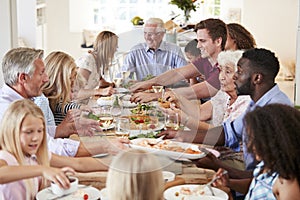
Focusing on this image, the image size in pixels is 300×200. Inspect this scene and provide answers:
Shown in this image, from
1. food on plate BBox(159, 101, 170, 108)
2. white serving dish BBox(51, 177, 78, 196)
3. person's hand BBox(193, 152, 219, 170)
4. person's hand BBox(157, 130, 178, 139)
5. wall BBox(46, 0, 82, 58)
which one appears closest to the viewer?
white serving dish BBox(51, 177, 78, 196)

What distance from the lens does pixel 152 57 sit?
4.26 metres

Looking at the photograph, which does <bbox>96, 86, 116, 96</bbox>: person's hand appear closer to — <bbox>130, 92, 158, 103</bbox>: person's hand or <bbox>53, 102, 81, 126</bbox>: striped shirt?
<bbox>130, 92, 158, 103</bbox>: person's hand

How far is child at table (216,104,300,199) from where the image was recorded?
1.75 metres

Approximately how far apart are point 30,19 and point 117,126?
11.4 feet

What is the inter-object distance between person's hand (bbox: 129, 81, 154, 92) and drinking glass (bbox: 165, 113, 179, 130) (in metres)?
0.50

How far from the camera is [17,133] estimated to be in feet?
6.86

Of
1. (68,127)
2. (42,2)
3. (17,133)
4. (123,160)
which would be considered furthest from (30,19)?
(123,160)

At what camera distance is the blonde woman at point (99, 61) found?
3936mm

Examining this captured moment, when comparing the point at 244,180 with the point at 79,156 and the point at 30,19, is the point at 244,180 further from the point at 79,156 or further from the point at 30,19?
the point at 30,19

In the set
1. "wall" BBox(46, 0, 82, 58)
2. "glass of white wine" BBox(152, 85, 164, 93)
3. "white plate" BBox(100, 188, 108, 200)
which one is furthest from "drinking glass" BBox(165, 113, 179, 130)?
"wall" BBox(46, 0, 82, 58)

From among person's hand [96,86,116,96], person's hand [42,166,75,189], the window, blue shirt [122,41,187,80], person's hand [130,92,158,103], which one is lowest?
person's hand [96,86,116,96]

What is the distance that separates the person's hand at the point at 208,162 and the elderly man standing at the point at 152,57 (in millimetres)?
1047

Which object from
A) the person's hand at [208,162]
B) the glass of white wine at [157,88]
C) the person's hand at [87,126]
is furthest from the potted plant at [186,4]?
the person's hand at [208,162]

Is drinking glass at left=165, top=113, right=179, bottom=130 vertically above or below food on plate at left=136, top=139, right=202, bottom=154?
above
